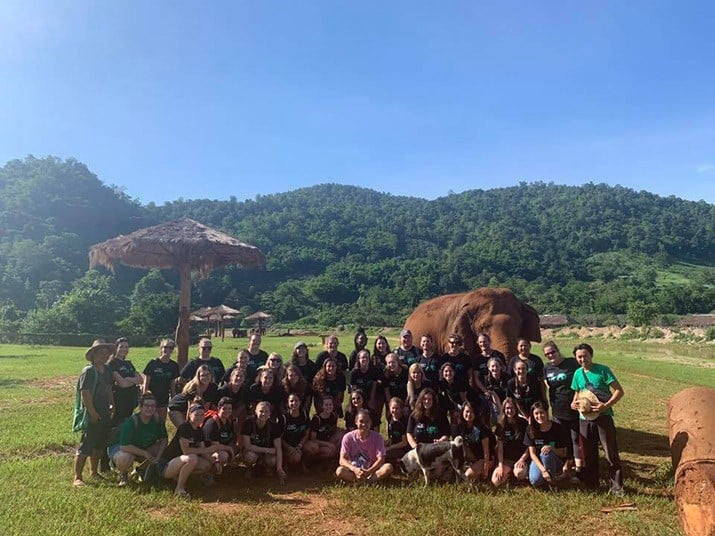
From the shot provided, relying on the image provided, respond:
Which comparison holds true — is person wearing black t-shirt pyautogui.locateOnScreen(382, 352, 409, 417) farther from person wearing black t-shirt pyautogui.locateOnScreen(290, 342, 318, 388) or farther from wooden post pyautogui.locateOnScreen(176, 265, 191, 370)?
wooden post pyautogui.locateOnScreen(176, 265, 191, 370)

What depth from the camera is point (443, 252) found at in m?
118

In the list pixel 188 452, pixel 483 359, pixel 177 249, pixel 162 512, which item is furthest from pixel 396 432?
pixel 177 249

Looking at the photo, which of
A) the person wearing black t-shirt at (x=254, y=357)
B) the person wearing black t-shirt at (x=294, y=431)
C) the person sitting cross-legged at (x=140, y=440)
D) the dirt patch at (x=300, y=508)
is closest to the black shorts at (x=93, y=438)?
the person sitting cross-legged at (x=140, y=440)

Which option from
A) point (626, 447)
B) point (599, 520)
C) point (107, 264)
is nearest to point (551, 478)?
point (599, 520)

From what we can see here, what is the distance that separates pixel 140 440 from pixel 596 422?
556 centimetres

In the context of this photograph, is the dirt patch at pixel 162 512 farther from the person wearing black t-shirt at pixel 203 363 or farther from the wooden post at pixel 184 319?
the wooden post at pixel 184 319

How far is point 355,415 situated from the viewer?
702 cm

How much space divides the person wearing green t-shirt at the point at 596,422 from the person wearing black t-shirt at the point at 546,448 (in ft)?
0.74

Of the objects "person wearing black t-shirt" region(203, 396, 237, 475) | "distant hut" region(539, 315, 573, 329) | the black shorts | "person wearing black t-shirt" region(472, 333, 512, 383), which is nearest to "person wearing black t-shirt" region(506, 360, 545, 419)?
"person wearing black t-shirt" region(472, 333, 512, 383)

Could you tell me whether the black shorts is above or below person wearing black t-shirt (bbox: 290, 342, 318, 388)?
below

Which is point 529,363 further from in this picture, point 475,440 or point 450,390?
point 475,440

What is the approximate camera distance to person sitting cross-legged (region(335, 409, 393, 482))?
641cm

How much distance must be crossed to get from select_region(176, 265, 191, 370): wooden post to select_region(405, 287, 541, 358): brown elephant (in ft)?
17.9

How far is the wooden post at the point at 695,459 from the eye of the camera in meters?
4.52
